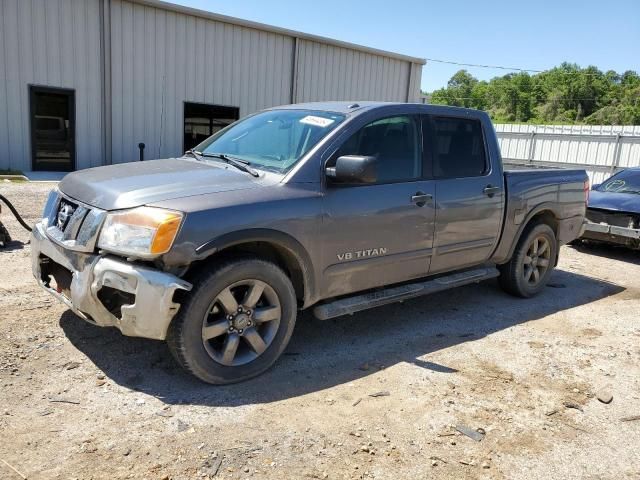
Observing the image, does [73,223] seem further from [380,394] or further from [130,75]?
[130,75]

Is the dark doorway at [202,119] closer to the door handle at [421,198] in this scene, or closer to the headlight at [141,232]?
the door handle at [421,198]

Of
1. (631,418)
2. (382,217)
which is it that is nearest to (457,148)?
(382,217)

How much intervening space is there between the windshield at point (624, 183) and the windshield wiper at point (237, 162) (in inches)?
291

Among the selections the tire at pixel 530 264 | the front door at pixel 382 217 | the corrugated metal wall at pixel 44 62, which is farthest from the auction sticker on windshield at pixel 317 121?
the corrugated metal wall at pixel 44 62

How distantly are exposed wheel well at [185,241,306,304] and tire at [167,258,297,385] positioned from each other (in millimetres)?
88

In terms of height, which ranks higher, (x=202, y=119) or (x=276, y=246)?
(x=202, y=119)

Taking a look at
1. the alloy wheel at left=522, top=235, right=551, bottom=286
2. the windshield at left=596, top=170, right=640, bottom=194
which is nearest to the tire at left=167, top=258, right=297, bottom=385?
the alloy wheel at left=522, top=235, right=551, bottom=286

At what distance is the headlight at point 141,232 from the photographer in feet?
10.4

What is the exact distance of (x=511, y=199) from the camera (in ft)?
17.6

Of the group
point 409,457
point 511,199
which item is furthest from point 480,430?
point 511,199

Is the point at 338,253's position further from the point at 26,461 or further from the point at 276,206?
the point at 26,461

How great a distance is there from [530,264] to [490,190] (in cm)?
132

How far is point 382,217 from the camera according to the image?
419 centimetres

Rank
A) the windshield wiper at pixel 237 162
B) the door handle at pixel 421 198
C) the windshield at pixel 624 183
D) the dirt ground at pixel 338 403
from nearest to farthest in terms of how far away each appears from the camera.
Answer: the dirt ground at pixel 338 403
the windshield wiper at pixel 237 162
the door handle at pixel 421 198
the windshield at pixel 624 183
